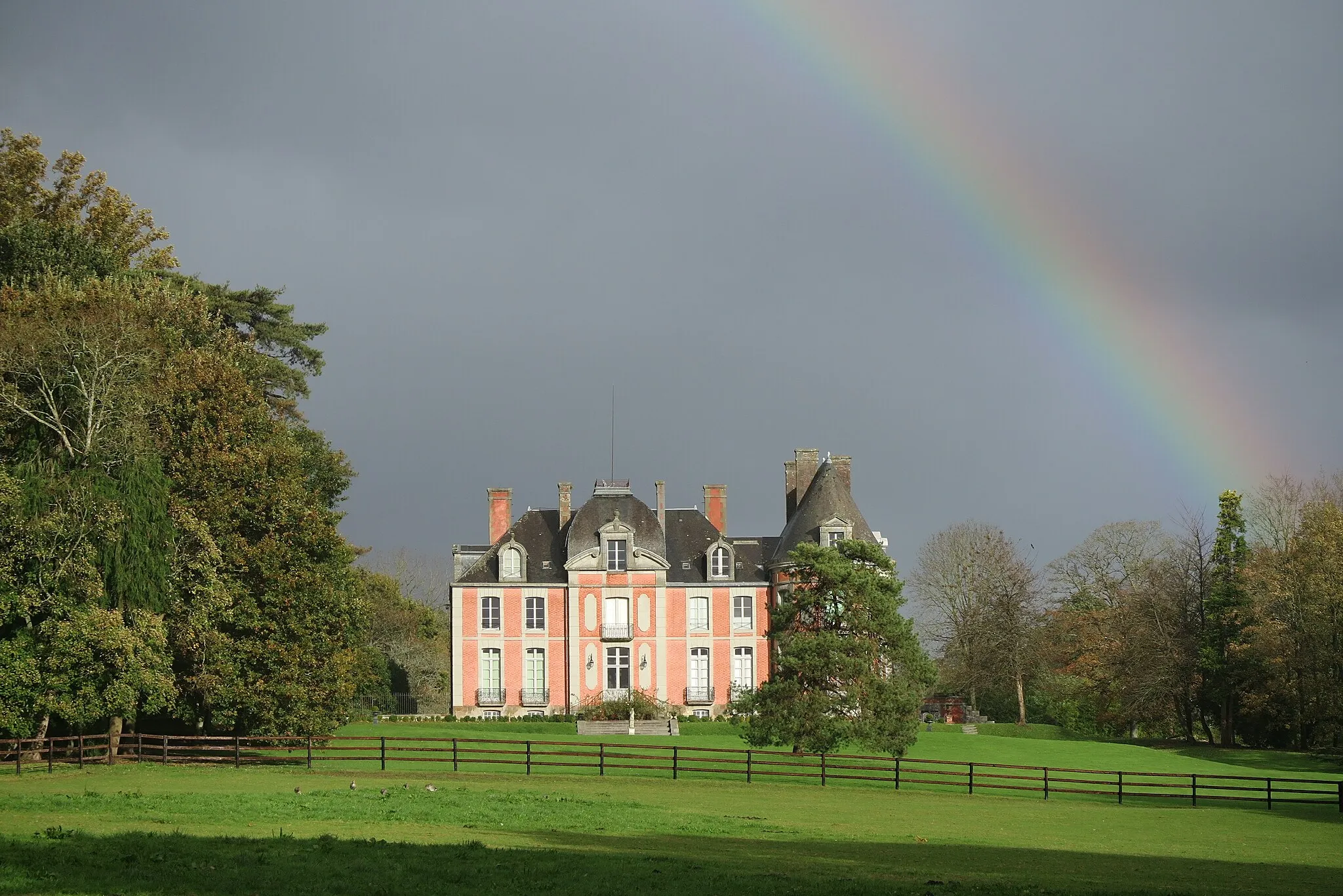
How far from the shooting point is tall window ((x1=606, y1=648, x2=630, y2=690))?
58188 mm

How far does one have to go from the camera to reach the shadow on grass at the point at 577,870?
12.1 meters

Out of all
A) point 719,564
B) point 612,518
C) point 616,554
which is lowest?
point 719,564

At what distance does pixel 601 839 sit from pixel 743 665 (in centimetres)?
4111

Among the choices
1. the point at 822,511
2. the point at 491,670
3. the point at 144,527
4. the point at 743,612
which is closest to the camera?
the point at 144,527

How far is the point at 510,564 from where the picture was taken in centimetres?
5841

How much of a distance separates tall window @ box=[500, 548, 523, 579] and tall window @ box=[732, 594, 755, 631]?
31.6 ft

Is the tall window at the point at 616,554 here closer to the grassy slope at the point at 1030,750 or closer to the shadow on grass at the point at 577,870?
the grassy slope at the point at 1030,750

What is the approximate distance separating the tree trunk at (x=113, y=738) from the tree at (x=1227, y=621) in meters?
38.9

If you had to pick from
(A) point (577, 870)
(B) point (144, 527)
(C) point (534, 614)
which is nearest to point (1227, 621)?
(C) point (534, 614)

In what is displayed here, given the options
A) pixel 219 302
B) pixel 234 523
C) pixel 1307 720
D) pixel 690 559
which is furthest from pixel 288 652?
pixel 1307 720

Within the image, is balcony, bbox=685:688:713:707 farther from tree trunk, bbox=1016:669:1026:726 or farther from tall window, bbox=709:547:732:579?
tree trunk, bbox=1016:669:1026:726

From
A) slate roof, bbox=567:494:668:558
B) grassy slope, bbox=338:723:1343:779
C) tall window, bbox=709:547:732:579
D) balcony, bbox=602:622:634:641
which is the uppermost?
slate roof, bbox=567:494:668:558

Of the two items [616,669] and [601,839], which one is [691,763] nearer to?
[601,839]

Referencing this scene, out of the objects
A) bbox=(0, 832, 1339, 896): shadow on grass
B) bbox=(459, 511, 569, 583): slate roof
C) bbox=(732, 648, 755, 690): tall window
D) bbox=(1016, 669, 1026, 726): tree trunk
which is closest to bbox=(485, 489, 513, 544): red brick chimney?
bbox=(459, 511, 569, 583): slate roof
